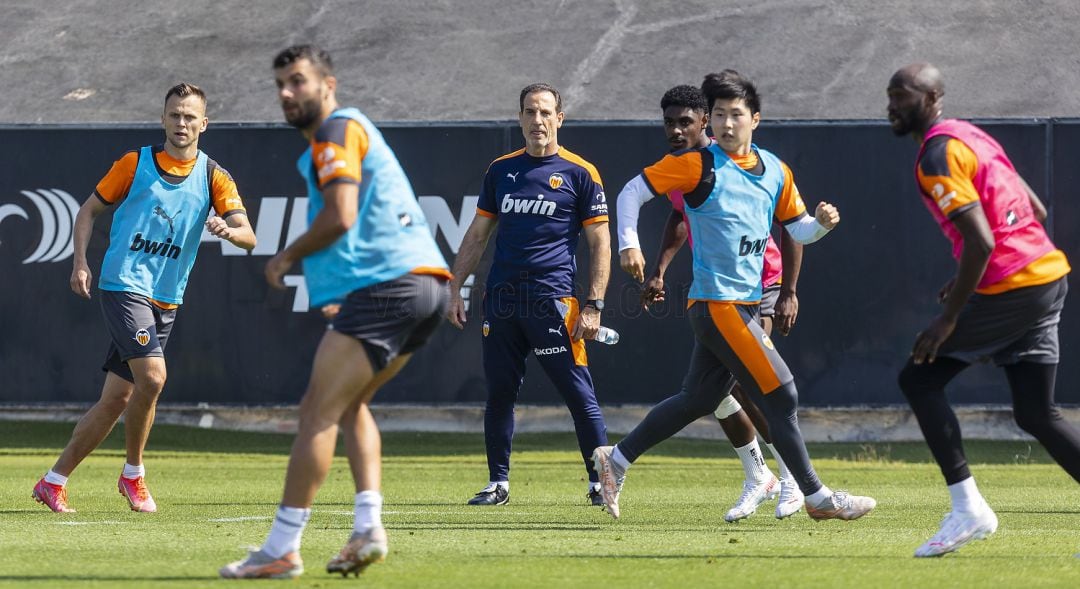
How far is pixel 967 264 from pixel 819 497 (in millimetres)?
1729

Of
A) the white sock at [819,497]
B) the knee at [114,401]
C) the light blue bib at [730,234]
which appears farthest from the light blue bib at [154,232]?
the white sock at [819,497]

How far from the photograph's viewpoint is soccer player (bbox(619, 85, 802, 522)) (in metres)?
8.23

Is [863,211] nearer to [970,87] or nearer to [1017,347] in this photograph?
[970,87]

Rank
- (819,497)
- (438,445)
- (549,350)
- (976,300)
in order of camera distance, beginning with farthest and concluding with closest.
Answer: (438,445) → (549,350) → (819,497) → (976,300)

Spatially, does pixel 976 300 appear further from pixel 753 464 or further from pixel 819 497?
pixel 753 464

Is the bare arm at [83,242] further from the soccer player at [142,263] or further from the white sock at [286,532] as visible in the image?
the white sock at [286,532]

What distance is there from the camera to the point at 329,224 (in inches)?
205

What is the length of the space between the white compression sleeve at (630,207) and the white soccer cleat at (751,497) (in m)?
1.68

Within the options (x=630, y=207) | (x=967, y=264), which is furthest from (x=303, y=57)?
(x=967, y=264)

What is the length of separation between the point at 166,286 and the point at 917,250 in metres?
7.39

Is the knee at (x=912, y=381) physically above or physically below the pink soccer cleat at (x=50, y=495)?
above

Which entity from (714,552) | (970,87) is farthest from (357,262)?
(970,87)

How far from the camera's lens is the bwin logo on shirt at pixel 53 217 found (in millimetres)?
14055

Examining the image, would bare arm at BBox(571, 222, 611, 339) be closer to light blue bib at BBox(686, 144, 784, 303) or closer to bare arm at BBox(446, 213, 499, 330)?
bare arm at BBox(446, 213, 499, 330)
